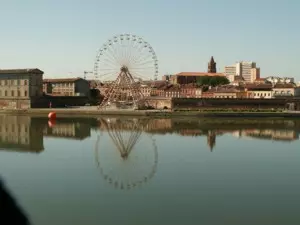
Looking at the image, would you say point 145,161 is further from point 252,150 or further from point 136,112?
point 136,112

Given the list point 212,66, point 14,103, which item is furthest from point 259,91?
point 212,66

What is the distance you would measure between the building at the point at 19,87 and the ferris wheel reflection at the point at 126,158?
25.2 m

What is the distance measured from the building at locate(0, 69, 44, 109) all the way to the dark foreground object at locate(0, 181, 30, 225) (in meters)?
43.7

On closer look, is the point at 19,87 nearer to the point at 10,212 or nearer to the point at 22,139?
the point at 22,139

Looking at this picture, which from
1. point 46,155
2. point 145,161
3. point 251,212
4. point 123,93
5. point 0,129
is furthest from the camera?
point 123,93

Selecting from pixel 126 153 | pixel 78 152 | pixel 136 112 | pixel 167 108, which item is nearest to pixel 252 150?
pixel 126 153

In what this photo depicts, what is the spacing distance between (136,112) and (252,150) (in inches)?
1032

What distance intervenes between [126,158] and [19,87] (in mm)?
38310

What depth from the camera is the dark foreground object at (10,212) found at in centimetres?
1038

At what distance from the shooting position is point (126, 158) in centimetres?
2077

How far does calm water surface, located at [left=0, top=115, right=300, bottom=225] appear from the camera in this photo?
11.4 metres

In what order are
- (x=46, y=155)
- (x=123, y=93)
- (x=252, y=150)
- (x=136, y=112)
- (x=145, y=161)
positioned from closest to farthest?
(x=145, y=161), (x=46, y=155), (x=252, y=150), (x=136, y=112), (x=123, y=93)

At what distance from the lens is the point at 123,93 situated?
56.3m

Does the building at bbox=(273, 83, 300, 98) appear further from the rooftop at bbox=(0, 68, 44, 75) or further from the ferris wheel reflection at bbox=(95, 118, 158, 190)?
the ferris wheel reflection at bbox=(95, 118, 158, 190)
